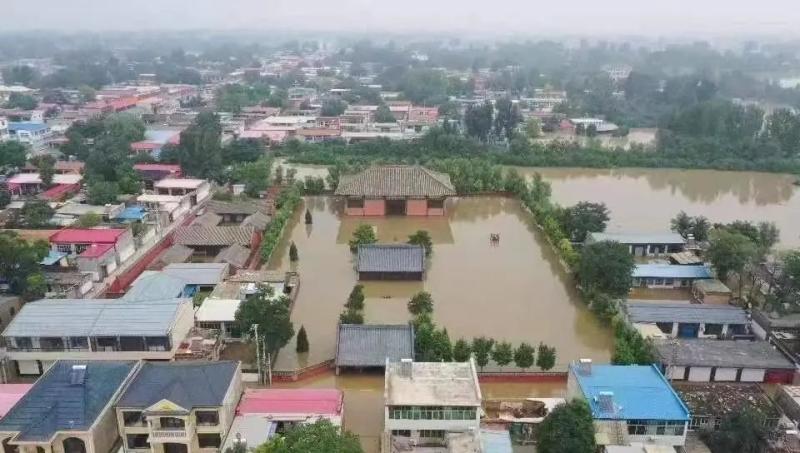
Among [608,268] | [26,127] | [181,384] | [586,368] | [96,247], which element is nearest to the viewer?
[181,384]

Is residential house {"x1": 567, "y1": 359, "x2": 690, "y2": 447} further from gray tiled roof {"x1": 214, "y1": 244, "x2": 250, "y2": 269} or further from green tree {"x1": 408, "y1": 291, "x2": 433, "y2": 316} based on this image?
gray tiled roof {"x1": 214, "y1": 244, "x2": 250, "y2": 269}

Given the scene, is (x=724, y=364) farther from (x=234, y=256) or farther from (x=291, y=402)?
(x=234, y=256)

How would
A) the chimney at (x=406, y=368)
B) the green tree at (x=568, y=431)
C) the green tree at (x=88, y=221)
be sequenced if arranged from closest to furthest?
the green tree at (x=568, y=431), the chimney at (x=406, y=368), the green tree at (x=88, y=221)

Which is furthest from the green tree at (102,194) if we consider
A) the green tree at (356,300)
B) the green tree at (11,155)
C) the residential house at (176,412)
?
the residential house at (176,412)

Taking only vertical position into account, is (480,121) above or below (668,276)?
above

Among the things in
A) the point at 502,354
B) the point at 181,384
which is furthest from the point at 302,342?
the point at 502,354

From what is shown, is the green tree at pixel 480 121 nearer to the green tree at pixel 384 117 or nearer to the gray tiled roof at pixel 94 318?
the green tree at pixel 384 117

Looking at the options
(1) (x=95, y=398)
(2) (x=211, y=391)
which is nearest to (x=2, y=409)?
(1) (x=95, y=398)
